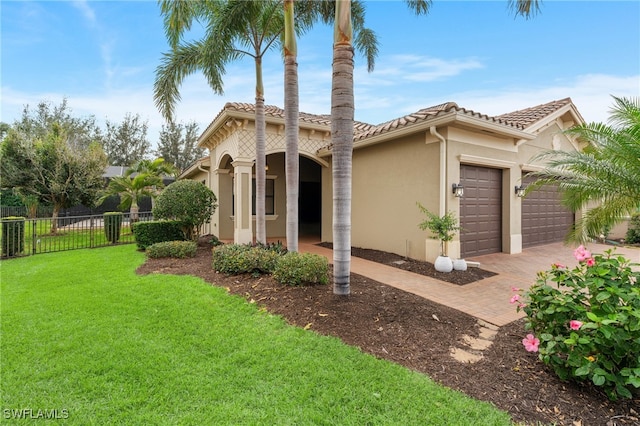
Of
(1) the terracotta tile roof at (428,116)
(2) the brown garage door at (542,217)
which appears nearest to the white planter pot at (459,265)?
(1) the terracotta tile roof at (428,116)

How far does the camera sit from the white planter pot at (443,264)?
7004mm

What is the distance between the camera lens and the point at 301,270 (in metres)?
5.18

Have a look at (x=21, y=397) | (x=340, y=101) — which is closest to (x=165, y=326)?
(x=21, y=397)

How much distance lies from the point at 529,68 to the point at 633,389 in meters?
10.2

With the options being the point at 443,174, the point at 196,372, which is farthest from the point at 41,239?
the point at 443,174

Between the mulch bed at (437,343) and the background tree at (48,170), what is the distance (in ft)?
44.9

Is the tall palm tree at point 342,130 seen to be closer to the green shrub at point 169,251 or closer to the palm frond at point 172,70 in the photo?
the palm frond at point 172,70

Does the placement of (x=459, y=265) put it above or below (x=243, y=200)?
below

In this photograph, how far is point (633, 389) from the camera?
2.86m

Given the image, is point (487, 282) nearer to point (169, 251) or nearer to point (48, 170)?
point (169, 251)

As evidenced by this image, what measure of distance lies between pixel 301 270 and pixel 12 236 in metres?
9.68

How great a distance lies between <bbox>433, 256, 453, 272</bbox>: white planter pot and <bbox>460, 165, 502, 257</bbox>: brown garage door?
1.49 m

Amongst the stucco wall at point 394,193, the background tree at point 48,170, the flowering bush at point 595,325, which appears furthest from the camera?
the background tree at point 48,170

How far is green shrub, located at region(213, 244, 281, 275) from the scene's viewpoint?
611 cm
